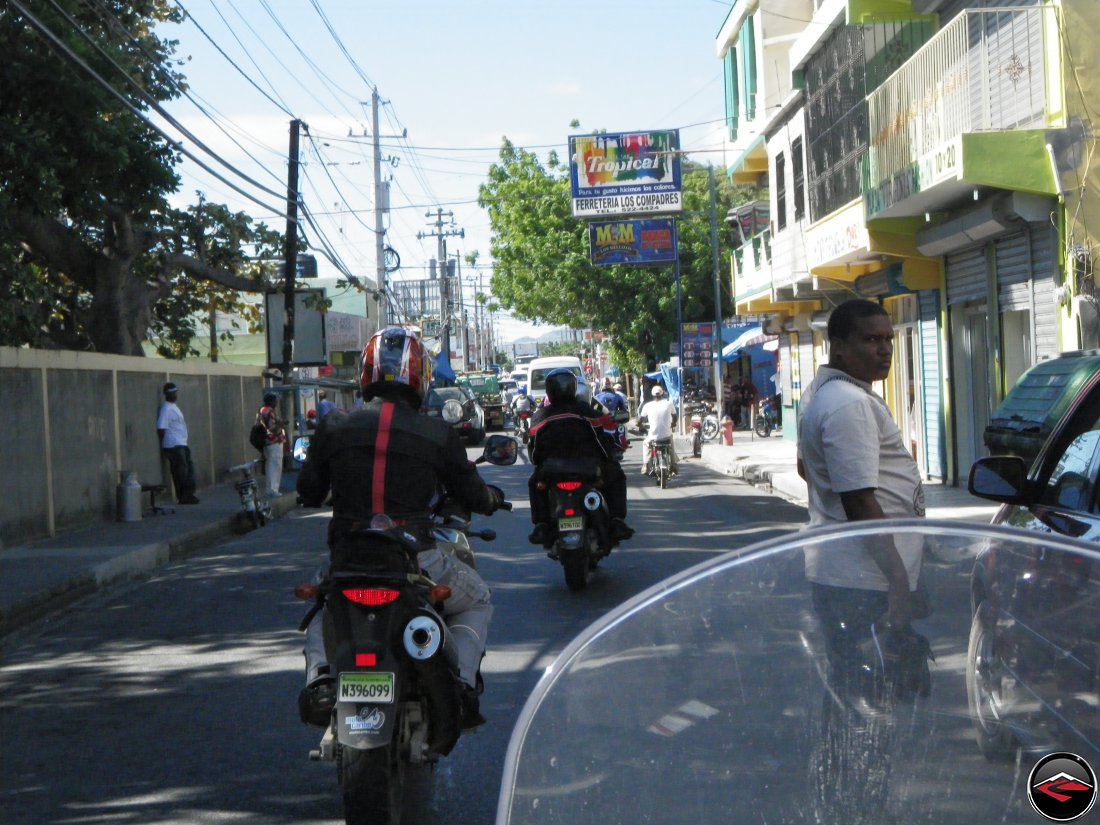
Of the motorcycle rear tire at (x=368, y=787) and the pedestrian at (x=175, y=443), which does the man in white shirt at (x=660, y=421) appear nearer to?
the pedestrian at (x=175, y=443)

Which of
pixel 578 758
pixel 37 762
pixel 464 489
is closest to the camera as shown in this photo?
pixel 578 758

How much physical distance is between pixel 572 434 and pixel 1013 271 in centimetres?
834

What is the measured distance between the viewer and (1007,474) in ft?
14.9

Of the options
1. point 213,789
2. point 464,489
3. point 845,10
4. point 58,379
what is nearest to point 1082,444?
point 464,489

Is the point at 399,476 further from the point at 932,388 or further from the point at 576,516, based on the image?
the point at 932,388

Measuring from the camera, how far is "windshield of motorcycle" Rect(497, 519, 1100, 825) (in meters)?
2.01

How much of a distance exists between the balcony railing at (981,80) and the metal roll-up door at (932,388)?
4008 millimetres

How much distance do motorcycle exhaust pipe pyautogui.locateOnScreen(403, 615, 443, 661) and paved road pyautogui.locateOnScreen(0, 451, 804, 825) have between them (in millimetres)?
912

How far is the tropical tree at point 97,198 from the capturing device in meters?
16.2

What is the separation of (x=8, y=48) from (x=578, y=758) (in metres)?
16.5

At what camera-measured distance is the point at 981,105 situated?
1466 centimetres

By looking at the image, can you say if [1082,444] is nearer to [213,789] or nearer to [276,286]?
[213,789]

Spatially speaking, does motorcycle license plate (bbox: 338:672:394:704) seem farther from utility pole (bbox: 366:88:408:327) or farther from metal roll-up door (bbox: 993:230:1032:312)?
utility pole (bbox: 366:88:408:327)

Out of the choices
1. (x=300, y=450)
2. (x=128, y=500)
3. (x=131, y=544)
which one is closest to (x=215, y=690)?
(x=300, y=450)
